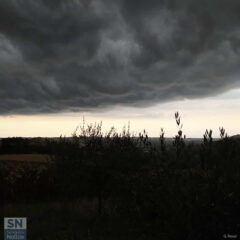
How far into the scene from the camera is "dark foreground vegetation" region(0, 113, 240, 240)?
8125 millimetres

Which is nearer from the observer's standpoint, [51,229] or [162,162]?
[162,162]

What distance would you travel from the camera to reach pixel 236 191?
27.5 ft

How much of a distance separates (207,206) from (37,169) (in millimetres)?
9528

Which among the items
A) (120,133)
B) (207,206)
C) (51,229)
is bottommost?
(51,229)

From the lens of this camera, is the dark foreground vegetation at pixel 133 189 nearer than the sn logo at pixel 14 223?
Yes

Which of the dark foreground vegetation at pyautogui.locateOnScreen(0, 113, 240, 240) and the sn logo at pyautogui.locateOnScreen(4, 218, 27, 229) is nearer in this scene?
the dark foreground vegetation at pyautogui.locateOnScreen(0, 113, 240, 240)

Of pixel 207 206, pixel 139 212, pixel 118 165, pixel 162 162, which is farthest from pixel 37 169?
pixel 207 206

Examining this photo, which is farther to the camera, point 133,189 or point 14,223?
point 133,189

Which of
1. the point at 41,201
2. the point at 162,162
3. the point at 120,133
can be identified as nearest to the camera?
the point at 162,162

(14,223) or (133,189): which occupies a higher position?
(133,189)

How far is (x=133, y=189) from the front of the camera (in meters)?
10.4

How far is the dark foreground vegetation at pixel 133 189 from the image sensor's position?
8125 millimetres

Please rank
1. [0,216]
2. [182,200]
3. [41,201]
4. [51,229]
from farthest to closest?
[41,201], [0,216], [51,229], [182,200]

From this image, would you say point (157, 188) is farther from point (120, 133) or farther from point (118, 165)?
point (120, 133)
